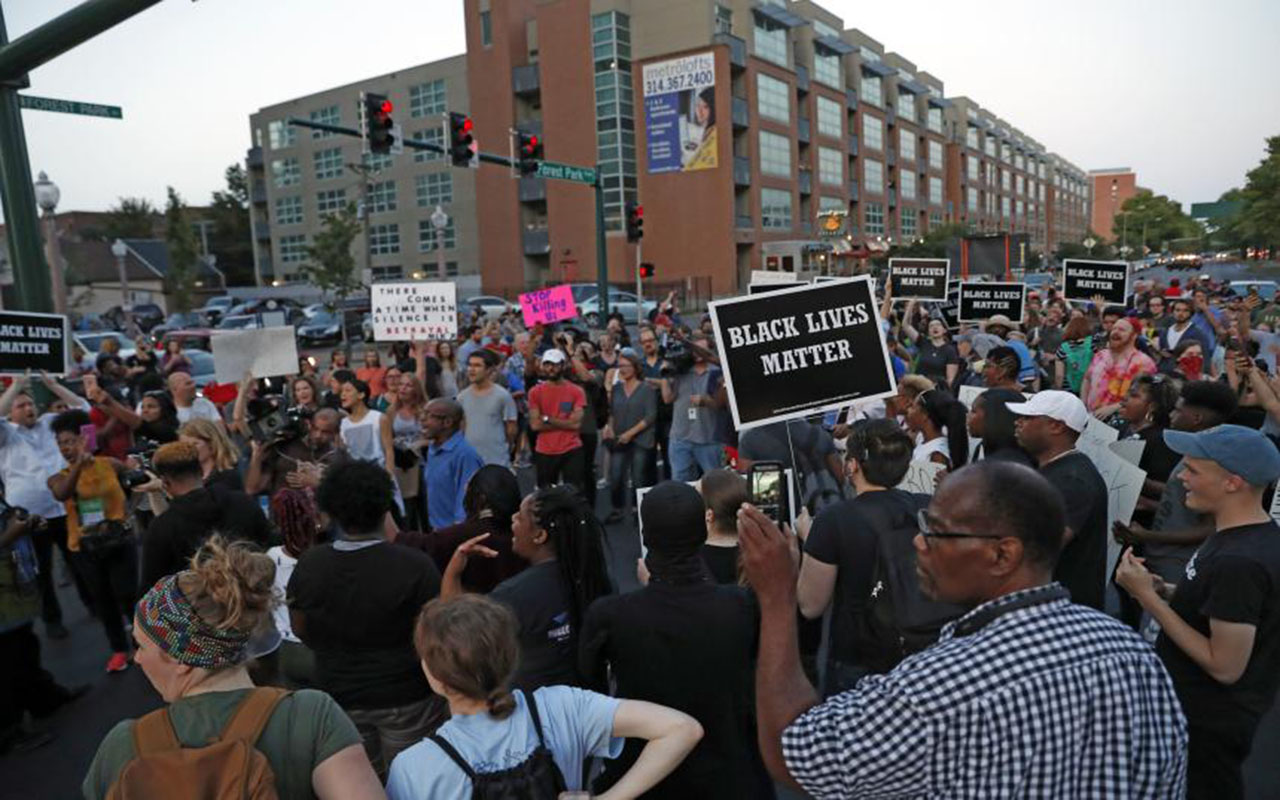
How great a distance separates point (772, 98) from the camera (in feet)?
165

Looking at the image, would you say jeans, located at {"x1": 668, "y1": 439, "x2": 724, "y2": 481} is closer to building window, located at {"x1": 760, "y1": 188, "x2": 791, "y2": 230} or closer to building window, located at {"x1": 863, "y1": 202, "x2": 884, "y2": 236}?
building window, located at {"x1": 760, "y1": 188, "x2": 791, "y2": 230}

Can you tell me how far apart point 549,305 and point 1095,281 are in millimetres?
8368

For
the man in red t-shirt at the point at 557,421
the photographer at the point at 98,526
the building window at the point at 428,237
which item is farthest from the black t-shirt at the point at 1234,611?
the building window at the point at 428,237

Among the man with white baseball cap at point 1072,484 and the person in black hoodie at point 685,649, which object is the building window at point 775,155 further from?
the person in black hoodie at point 685,649

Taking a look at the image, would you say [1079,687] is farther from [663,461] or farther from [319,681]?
[663,461]

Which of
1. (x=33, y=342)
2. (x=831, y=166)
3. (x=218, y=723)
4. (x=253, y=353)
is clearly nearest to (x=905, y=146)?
(x=831, y=166)

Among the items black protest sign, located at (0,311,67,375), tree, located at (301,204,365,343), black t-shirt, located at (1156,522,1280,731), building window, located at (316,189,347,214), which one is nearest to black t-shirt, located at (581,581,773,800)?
black t-shirt, located at (1156,522,1280,731)

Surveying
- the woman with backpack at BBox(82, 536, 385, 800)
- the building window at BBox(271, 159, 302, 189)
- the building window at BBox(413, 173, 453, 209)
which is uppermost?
the building window at BBox(271, 159, 302, 189)

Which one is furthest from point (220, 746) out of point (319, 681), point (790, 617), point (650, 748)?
point (319, 681)

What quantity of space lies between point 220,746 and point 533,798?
0.75 metres

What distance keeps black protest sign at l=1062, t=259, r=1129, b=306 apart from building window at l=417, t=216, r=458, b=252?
5000cm

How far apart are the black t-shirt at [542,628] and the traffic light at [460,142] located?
14.1 meters

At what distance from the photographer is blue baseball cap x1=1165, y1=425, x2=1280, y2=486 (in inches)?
114

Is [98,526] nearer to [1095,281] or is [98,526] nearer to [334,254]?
[1095,281]
